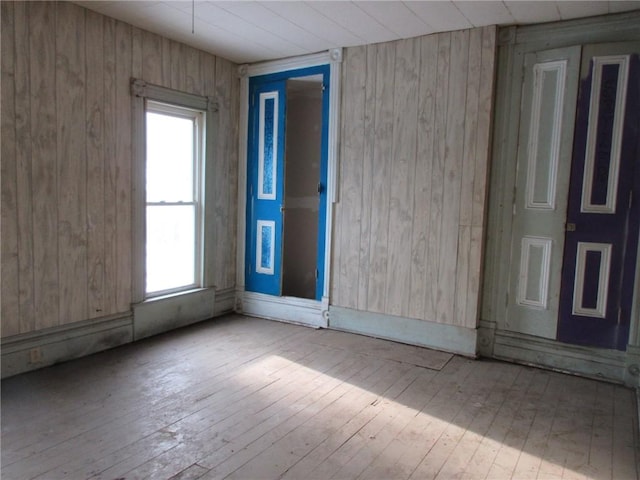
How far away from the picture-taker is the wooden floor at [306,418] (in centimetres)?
243

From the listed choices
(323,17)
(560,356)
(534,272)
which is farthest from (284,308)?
(323,17)

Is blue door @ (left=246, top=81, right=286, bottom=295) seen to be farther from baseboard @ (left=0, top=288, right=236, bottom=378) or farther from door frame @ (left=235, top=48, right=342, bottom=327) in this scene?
baseboard @ (left=0, top=288, right=236, bottom=378)

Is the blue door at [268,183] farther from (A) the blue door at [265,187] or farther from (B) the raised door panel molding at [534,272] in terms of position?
(B) the raised door panel molding at [534,272]

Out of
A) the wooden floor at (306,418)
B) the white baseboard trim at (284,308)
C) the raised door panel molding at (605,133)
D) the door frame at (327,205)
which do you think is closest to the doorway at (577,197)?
the raised door panel molding at (605,133)

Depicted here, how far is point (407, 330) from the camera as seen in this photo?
14.5ft

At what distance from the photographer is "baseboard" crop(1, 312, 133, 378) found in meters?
3.37

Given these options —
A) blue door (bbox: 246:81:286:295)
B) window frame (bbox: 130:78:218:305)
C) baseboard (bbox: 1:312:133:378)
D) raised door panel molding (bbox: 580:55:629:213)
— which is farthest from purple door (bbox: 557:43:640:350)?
baseboard (bbox: 1:312:133:378)

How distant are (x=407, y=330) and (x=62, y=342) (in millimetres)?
2866

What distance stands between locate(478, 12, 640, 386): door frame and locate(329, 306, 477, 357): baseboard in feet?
0.47

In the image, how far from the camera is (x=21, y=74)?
3316 mm

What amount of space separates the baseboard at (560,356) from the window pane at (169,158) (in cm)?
323

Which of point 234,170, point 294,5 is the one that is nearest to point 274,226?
point 234,170

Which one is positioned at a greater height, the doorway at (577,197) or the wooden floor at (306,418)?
the doorway at (577,197)

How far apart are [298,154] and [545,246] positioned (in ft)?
10.9
